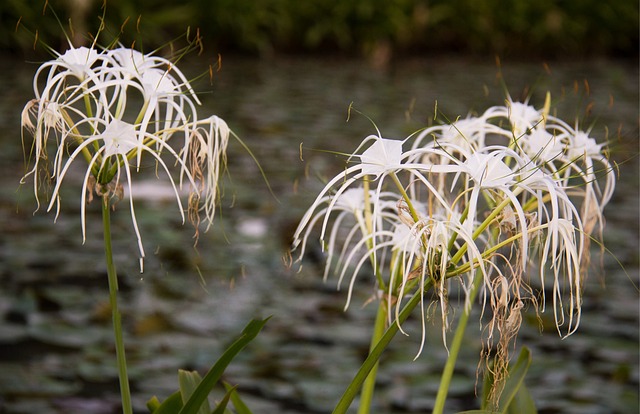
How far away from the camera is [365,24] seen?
10609mm

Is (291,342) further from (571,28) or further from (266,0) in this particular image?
(571,28)

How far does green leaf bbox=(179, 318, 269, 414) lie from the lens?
1.06 metres

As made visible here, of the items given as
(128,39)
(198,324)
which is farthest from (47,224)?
(128,39)

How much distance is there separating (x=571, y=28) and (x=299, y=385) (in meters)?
9.96

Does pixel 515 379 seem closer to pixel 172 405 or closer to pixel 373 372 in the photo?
pixel 373 372

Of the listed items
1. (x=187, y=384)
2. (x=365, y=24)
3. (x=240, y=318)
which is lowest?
(x=240, y=318)

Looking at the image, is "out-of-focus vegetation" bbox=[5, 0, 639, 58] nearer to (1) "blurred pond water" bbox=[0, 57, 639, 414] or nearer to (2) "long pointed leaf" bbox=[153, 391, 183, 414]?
(1) "blurred pond water" bbox=[0, 57, 639, 414]

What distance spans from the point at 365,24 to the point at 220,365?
32.1ft

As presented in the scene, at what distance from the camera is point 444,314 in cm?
93

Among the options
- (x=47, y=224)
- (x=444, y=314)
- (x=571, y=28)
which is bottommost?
(x=47, y=224)

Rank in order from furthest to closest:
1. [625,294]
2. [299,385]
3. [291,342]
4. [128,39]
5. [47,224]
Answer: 1. [128,39]
2. [47,224]
3. [625,294]
4. [291,342]
5. [299,385]

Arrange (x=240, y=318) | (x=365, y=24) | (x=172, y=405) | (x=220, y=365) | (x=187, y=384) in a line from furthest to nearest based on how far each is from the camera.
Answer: (x=365, y=24), (x=240, y=318), (x=187, y=384), (x=172, y=405), (x=220, y=365)

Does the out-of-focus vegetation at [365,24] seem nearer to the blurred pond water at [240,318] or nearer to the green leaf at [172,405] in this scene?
the blurred pond water at [240,318]

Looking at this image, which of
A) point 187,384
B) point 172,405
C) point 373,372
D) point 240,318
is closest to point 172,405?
point 172,405
